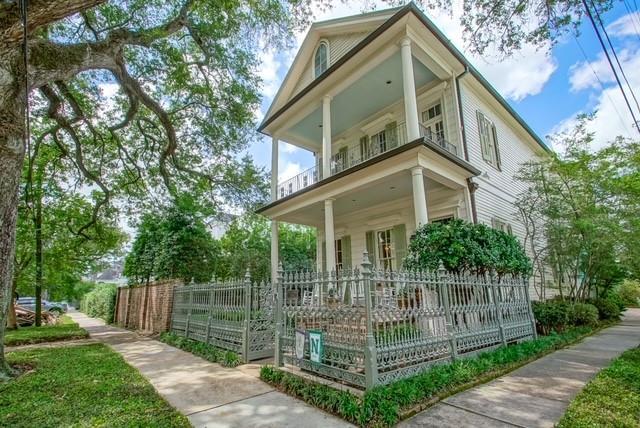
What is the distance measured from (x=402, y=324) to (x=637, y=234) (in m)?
9.28

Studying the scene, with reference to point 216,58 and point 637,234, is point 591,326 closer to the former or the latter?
point 637,234

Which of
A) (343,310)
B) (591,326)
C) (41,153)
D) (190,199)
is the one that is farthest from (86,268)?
(591,326)

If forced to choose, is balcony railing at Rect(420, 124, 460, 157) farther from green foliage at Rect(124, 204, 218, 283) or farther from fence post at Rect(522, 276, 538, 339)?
green foliage at Rect(124, 204, 218, 283)

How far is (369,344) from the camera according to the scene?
12.4ft

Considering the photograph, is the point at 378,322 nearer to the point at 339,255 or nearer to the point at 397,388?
the point at 397,388

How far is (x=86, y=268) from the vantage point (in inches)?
727

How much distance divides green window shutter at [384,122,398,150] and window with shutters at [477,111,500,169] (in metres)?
2.71

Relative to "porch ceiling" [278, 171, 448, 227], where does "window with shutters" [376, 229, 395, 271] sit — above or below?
below

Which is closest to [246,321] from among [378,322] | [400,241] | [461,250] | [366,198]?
[378,322]

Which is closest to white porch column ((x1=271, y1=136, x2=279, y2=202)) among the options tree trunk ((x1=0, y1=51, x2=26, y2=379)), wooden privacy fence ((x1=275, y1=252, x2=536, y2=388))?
wooden privacy fence ((x1=275, y1=252, x2=536, y2=388))

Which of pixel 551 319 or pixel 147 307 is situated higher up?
pixel 147 307

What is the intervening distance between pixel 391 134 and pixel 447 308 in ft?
24.3

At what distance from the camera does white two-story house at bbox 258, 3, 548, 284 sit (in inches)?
310

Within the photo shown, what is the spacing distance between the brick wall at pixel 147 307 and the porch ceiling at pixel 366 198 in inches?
185
